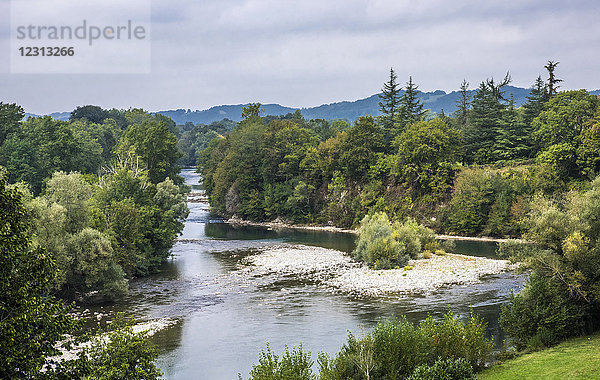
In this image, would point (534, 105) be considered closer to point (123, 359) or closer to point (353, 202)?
point (353, 202)

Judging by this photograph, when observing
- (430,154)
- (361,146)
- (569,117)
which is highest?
(569,117)

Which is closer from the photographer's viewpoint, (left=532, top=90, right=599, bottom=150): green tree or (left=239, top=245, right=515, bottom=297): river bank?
(left=239, top=245, right=515, bottom=297): river bank

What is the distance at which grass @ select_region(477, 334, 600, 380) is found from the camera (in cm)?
1925

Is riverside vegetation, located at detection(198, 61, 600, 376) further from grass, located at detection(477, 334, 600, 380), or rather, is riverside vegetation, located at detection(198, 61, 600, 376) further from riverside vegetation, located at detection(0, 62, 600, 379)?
grass, located at detection(477, 334, 600, 380)

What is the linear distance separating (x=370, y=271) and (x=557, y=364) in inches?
1048

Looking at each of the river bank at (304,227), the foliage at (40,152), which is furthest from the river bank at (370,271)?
the foliage at (40,152)

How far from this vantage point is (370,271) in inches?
1843

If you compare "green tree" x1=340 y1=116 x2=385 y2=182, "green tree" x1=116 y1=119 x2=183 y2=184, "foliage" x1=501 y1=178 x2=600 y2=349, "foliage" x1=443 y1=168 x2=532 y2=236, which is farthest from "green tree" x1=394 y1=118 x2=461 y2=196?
"foliage" x1=501 y1=178 x2=600 y2=349

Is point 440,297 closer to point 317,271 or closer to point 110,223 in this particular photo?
point 317,271

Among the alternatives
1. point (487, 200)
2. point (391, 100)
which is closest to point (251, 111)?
point (391, 100)

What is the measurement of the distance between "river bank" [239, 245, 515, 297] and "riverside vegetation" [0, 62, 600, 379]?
277 cm

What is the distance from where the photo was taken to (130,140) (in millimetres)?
79875

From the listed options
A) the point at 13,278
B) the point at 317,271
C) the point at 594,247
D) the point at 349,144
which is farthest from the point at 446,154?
the point at 13,278

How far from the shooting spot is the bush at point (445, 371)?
17.8 meters
